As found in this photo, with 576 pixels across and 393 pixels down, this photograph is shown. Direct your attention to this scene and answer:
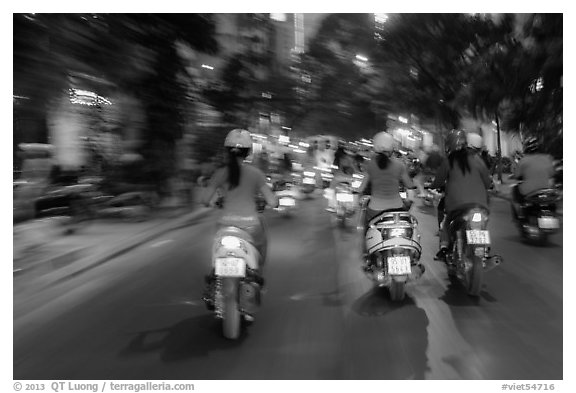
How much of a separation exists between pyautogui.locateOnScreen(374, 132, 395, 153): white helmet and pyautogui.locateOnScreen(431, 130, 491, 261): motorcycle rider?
0.62 m

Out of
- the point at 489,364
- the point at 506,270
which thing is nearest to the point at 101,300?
the point at 489,364

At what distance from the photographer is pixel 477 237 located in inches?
212

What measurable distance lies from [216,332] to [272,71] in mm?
9300

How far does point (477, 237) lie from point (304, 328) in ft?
6.21

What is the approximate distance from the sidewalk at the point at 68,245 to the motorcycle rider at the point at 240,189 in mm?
1692

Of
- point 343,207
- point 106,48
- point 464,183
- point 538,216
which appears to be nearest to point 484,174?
point 464,183

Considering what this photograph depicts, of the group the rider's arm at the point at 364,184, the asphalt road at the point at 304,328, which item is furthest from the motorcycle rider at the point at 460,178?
the asphalt road at the point at 304,328

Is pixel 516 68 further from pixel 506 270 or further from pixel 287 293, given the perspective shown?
pixel 287 293

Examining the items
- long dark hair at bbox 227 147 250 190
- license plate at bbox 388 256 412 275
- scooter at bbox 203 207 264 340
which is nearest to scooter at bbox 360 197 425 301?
license plate at bbox 388 256 412 275

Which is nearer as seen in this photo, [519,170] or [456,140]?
[456,140]

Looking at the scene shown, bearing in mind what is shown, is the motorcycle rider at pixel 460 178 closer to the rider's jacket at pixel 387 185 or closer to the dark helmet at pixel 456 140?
the dark helmet at pixel 456 140

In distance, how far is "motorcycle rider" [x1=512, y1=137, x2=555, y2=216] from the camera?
7.89 metres

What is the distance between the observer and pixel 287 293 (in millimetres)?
5816

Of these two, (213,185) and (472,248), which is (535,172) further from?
(213,185)
